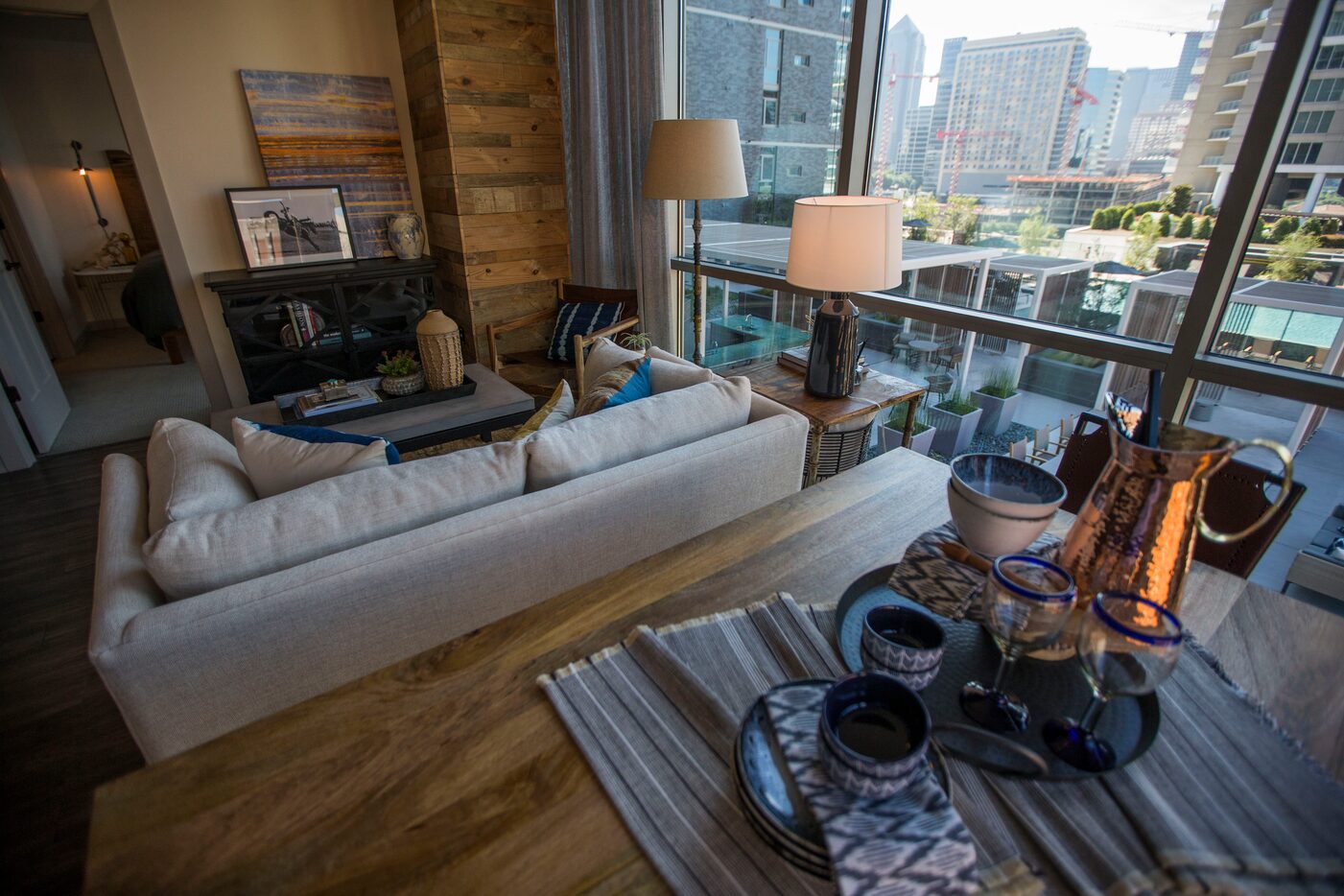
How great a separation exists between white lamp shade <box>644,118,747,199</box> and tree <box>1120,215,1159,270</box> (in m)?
1.42

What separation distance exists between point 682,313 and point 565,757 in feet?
10.4

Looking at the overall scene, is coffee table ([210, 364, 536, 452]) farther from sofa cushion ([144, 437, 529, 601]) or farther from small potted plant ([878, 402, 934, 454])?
small potted plant ([878, 402, 934, 454])

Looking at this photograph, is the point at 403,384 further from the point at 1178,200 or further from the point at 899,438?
the point at 1178,200

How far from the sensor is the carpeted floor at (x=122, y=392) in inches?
Answer: 144

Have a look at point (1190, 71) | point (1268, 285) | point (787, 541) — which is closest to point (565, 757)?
point (787, 541)

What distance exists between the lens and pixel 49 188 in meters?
5.44

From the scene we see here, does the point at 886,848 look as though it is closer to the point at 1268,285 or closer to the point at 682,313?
the point at 1268,285

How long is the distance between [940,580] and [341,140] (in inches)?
162

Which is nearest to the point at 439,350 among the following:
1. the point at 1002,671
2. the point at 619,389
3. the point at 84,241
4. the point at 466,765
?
the point at 619,389

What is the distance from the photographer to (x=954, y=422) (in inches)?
102

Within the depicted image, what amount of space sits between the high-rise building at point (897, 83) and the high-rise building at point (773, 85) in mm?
186

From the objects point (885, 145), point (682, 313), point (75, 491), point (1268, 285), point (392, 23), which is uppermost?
point (392, 23)

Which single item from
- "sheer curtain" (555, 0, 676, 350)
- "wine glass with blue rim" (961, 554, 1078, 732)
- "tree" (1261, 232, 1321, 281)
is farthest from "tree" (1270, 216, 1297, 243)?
"sheer curtain" (555, 0, 676, 350)

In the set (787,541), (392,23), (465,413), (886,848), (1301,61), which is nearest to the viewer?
(886,848)
